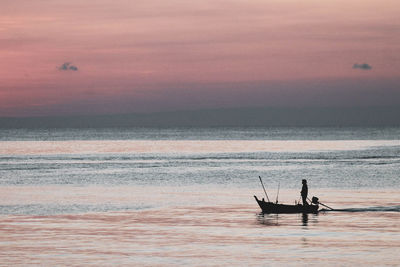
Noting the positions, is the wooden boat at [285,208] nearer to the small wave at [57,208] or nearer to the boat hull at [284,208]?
the boat hull at [284,208]

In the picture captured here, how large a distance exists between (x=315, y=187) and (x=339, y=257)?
1045 inches

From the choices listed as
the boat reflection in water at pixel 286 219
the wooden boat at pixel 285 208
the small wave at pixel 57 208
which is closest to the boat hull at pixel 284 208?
the wooden boat at pixel 285 208

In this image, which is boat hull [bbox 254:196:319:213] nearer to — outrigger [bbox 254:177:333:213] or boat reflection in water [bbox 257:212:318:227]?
outrigger [bbox 254:177:333:213]

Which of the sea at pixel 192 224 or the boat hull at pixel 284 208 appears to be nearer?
the sea at pixel 192 224

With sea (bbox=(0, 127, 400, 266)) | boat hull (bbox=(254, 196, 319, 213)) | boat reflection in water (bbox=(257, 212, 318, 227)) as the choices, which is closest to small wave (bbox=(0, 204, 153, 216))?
sea (bbox=(0, 127, 400, 266))

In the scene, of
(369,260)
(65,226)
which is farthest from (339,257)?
(65,226)

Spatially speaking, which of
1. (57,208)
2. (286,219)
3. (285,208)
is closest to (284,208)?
(285,208)

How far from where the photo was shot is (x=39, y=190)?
4475 centimetres

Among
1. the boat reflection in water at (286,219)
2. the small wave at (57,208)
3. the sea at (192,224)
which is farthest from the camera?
the small wave at (57,208)

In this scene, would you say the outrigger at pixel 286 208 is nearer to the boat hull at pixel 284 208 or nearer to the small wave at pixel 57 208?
the boat hull at pixel 284 208

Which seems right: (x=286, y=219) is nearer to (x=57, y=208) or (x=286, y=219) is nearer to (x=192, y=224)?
(x=192, y=224)

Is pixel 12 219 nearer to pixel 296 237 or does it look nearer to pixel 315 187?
pixel 296 237

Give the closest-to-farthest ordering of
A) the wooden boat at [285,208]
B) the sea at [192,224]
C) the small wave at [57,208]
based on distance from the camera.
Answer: the sea at [192,224]
the wooden boat at [285,208]
the small wave at [57,208]

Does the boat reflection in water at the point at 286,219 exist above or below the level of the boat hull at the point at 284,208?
below
